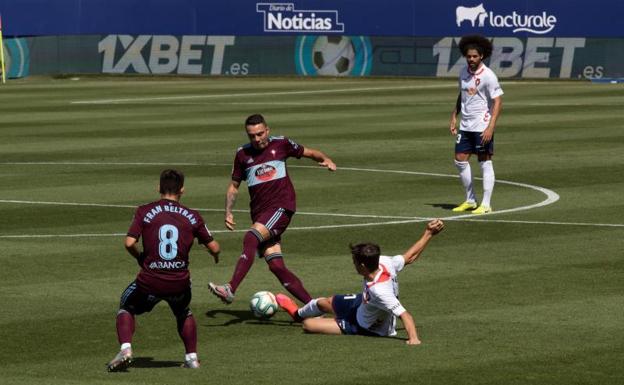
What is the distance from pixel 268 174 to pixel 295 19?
45.7 meters

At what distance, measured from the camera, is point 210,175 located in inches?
1093

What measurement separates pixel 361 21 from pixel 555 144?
26536 millimetres

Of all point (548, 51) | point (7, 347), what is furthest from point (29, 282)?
point (548, 51)

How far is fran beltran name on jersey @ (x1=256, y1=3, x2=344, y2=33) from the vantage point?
59.6 meters

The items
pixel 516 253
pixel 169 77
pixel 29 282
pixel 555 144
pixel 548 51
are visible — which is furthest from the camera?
pixel 169 77

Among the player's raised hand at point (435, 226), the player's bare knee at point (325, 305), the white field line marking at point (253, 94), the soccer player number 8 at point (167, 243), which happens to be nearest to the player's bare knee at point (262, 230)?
the player's bare knee at point (325, 305)

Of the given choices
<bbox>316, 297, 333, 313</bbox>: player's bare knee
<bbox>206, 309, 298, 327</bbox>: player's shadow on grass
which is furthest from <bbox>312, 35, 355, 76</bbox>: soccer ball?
<bbox>316, 297, 333, 313</bbox>: player's bare knee

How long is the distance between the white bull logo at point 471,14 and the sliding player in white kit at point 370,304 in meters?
43.6

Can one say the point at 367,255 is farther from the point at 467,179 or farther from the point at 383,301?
the point at 467,179

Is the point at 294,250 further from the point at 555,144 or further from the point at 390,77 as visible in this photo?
the point at 390,77

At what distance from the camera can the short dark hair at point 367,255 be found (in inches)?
513

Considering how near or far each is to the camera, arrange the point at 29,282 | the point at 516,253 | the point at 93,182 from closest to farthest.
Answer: the point at 29,282 < the point at 516,253 < the point at 93,182

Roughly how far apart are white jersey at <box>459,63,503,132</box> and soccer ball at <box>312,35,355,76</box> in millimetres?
37100

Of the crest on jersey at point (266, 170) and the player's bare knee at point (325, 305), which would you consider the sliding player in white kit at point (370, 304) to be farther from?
the crest on jersey at point (266, 170)
